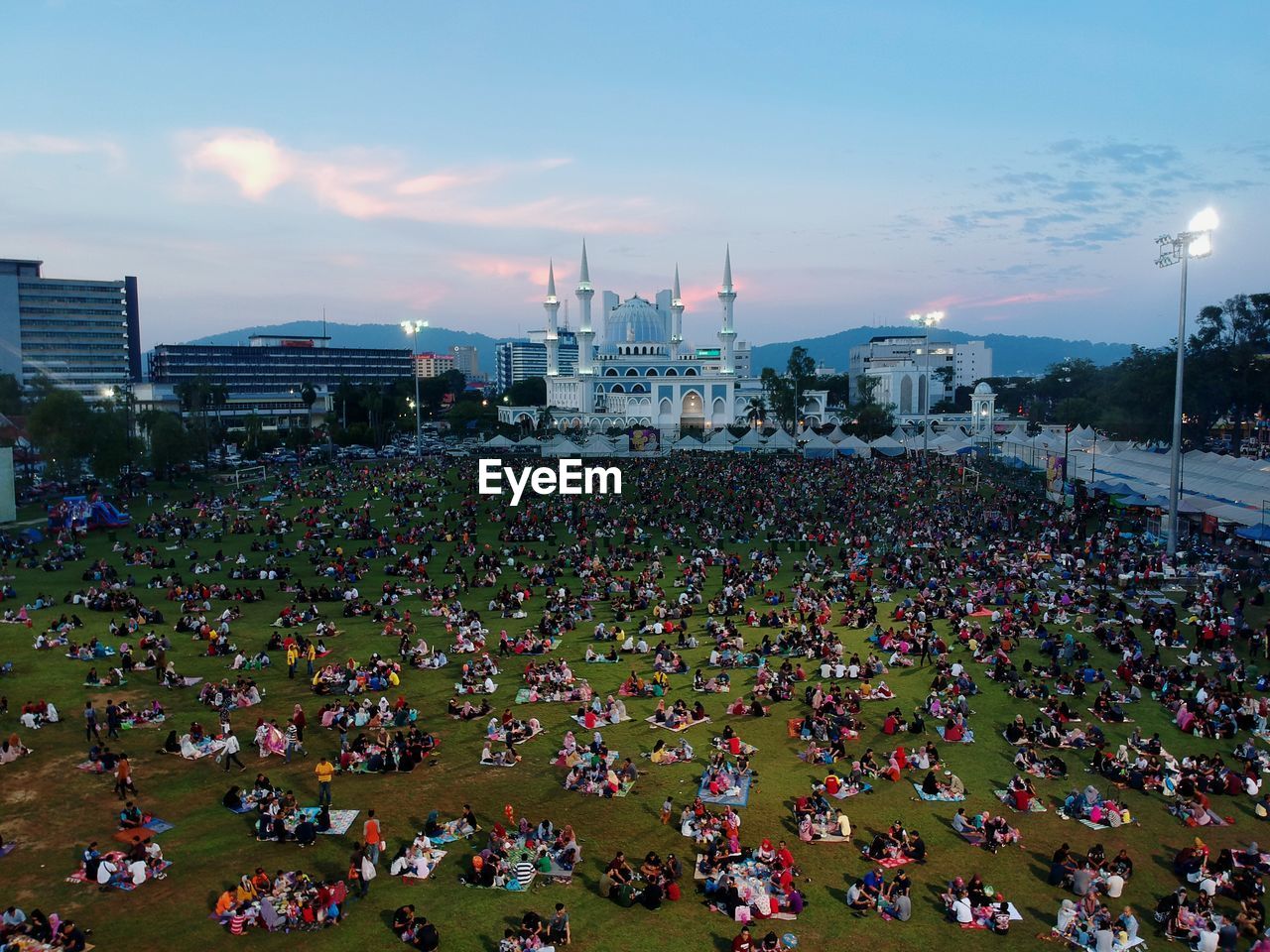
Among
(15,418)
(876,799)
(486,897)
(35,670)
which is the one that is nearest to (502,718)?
(486,897)

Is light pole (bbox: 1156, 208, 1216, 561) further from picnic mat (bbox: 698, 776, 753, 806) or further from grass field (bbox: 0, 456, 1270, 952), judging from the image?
picnic mat (bbox: 698, 776, 753, 806)

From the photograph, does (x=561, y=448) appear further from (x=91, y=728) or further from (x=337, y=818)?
(x=337, y=818)

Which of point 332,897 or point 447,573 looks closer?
point 332,897

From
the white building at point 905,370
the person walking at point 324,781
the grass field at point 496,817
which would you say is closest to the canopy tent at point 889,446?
the grass field at point 496,817

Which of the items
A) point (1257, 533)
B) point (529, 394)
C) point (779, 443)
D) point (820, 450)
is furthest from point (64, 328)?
point (1257, 533)

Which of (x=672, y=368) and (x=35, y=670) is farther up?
(x=672, y=368)

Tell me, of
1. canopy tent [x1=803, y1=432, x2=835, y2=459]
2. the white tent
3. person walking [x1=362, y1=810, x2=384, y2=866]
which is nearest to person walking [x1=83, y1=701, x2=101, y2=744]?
person walking [x1=362, y1=810, x2=384, y2=866]

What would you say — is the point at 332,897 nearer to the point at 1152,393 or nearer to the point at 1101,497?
the point at 1101,497
